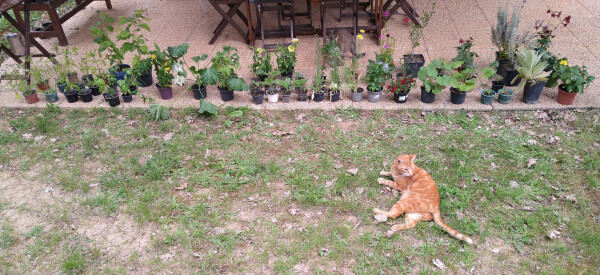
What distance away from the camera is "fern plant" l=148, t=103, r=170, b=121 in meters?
4.75

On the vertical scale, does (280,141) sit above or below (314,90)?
below

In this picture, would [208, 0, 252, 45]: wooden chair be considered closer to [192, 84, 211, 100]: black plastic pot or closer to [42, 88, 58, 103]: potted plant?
[192, 84, 211, 100]: black plastic pot

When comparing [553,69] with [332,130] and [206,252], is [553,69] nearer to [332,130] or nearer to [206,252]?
[332,130]

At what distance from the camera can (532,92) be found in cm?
465

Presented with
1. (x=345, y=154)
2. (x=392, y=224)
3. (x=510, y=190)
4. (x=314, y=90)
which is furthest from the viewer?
(x=314, y=90)

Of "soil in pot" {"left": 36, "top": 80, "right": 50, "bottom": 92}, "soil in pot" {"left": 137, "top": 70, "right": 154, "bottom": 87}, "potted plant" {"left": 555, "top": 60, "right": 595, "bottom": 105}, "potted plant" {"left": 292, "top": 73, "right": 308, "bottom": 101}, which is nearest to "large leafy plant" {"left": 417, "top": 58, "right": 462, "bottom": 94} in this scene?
"potted plant" {"left": 555, "top": 60, "right": 595, "bottom": 105}

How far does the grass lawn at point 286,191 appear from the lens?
3.20 meters

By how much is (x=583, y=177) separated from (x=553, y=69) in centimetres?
138

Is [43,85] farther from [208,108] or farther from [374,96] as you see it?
[374,96]

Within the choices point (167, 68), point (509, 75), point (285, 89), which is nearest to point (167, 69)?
point (167, 68)

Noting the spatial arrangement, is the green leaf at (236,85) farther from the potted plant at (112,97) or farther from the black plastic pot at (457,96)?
the black plastic pot at (457,96)

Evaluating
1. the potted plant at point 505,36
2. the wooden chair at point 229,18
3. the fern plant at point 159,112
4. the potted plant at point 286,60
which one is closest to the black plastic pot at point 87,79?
the fern plant at point 159,112

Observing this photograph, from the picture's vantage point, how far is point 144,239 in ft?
11.2

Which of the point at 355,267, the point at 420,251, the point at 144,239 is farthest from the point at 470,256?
the point at 144,239
